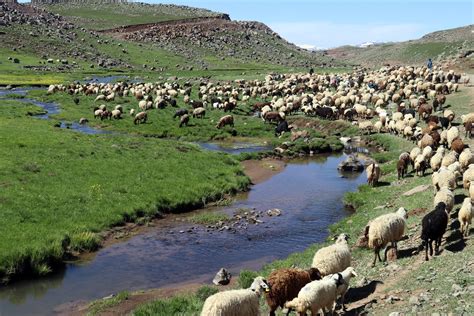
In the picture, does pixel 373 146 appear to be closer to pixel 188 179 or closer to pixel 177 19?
pixel 188 179

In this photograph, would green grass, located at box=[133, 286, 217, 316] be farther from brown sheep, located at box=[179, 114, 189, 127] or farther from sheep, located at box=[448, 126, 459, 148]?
brown sheep, located at box=[179, 114, 189, 127]

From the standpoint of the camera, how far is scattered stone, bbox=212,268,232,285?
16.8 meters

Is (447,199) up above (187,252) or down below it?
above

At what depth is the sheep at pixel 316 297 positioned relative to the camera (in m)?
11.2

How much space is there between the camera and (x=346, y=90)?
56656mm

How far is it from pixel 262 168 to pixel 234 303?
2358cm

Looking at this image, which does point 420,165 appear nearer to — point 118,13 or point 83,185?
point 83,185

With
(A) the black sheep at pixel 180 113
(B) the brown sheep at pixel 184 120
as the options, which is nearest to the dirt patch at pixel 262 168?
(B) the brown sheep at pixel 184 120

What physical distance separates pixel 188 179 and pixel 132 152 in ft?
20.3

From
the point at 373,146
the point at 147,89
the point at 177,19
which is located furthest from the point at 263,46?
the point at 373,146

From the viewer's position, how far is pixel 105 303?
1548 centimetres

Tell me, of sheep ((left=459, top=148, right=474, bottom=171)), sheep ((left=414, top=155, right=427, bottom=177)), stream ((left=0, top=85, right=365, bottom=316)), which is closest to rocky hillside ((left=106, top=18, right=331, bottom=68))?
stream ((left=0, top=85, right=365, bottom=316))

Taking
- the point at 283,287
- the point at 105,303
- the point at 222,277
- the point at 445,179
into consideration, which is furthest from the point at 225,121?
Answer: the point at 283,287

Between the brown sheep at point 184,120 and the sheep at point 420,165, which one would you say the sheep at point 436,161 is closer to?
the sheep at point 420,165
